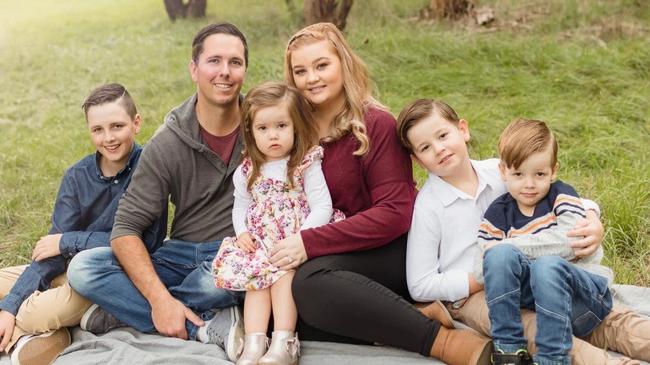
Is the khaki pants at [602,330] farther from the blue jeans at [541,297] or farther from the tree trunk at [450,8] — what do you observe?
the tree trunk at [450,8]

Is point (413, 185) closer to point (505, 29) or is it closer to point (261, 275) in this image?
point (261, 275)

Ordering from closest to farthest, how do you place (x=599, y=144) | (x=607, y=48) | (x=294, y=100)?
(x=294, y=100) → (x=599, y=144) → (x=607, y=48)

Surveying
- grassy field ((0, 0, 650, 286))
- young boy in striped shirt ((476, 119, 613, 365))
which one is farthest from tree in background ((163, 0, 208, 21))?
young boy in striped shirt ((476, 119, 613, 365))

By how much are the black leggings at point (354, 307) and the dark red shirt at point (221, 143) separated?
637 mm

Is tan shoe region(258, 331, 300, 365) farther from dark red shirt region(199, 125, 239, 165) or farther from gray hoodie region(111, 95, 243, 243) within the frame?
dark red shirt region(199, 125, 239, 165)

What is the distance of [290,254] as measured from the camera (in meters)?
2.58

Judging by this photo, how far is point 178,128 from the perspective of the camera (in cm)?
295

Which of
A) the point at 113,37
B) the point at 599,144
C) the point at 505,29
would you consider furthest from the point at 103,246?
the point at 113,37

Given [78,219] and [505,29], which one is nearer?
[78,219]

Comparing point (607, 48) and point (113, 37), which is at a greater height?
point (113, 37)

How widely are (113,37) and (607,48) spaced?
A: 5721mm

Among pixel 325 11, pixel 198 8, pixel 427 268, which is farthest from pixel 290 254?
pixel 198 8

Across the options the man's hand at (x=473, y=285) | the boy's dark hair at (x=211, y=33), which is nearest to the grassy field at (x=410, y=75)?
the man's hand at (x=473, y=285)

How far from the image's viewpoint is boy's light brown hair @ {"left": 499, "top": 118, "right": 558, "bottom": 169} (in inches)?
96.7
